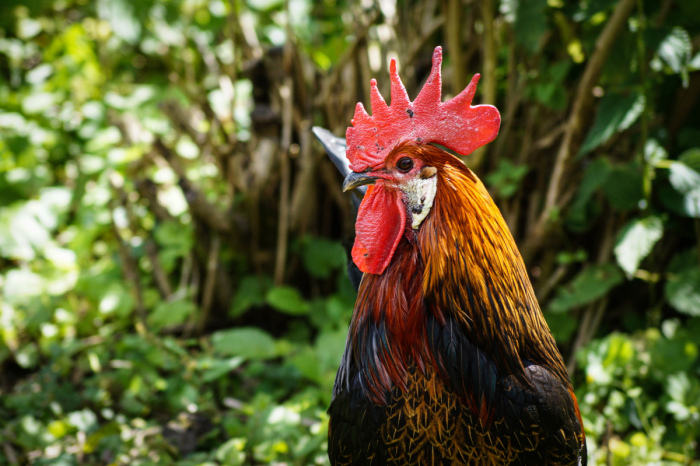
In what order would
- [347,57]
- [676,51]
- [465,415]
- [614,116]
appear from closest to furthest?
[465,415]
[676,51]
[614,116]
[347,57]

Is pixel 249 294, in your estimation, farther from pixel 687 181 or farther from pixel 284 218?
pixel 687 181

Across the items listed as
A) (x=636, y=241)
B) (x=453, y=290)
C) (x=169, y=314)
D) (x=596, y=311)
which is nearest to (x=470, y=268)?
(x=453, y=290)

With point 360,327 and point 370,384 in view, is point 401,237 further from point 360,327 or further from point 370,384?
point 370,384

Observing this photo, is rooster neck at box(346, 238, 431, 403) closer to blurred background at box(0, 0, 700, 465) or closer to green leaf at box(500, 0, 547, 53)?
blurred background at box(0, 0, 700, 465)

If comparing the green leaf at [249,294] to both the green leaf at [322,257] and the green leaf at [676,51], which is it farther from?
the green leaf at [676,51]

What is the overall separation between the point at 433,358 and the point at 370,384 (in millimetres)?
208

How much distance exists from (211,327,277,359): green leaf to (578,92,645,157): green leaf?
198 cm

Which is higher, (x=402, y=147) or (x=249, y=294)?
(x=402, y=147)

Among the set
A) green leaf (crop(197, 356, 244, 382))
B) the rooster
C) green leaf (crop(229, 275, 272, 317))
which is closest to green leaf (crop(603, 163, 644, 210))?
the rooster

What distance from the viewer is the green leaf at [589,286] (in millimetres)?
2727

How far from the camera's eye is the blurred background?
2434 mm

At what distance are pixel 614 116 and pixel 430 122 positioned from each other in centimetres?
132

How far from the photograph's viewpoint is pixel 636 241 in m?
2.39

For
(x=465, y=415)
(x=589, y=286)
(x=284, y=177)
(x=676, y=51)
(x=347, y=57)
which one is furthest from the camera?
(x=284, y=177)
